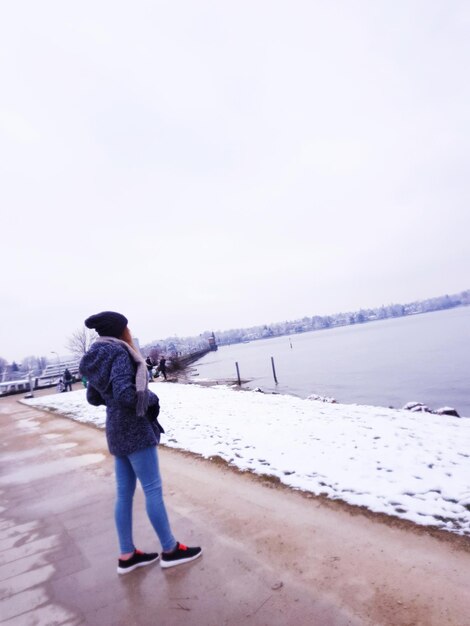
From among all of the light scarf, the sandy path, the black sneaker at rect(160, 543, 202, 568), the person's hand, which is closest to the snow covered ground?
the sandy path

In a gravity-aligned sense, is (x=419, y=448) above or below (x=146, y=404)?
below

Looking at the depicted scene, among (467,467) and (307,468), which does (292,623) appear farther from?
(467,467)

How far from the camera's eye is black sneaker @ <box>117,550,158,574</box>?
271cm

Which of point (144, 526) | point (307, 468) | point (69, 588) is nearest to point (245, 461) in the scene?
Answer: point (307, 468)

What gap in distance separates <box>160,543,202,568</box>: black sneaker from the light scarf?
1.09 m

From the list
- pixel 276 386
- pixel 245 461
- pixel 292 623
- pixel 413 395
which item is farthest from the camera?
pixel 276 386

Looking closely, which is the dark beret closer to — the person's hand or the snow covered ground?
the person's hand

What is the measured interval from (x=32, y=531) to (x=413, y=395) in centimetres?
1802

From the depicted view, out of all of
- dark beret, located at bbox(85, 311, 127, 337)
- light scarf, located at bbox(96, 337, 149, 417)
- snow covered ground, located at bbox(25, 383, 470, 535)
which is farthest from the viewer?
snow covered ground, located at bbox(25, 383, 470, 535)

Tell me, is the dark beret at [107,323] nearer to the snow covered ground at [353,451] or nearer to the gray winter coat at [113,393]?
the gray winter coat at [113,393]

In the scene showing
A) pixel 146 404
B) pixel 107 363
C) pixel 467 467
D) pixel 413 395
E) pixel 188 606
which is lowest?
pixel 413 395

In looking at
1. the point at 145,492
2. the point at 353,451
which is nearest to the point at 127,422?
the point at 145,492

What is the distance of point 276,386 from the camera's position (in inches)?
1042

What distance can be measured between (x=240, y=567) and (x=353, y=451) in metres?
2.95
